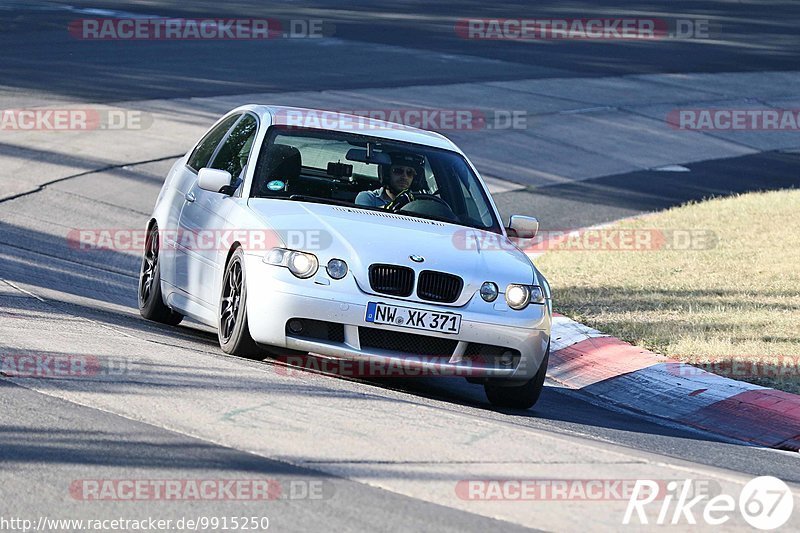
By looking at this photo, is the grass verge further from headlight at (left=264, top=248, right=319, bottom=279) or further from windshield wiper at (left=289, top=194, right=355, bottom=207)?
headlight at (left=264, top=248, right=319, bottom=279)

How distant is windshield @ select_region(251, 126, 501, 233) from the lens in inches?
361

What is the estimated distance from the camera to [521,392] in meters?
8.50

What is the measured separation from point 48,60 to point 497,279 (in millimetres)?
18020

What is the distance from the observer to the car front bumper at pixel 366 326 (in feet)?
26.1

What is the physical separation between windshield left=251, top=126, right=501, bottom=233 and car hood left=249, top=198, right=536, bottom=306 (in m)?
0.24

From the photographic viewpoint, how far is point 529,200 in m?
19.0

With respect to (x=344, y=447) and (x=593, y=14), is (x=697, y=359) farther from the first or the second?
(x=593, y=14)
